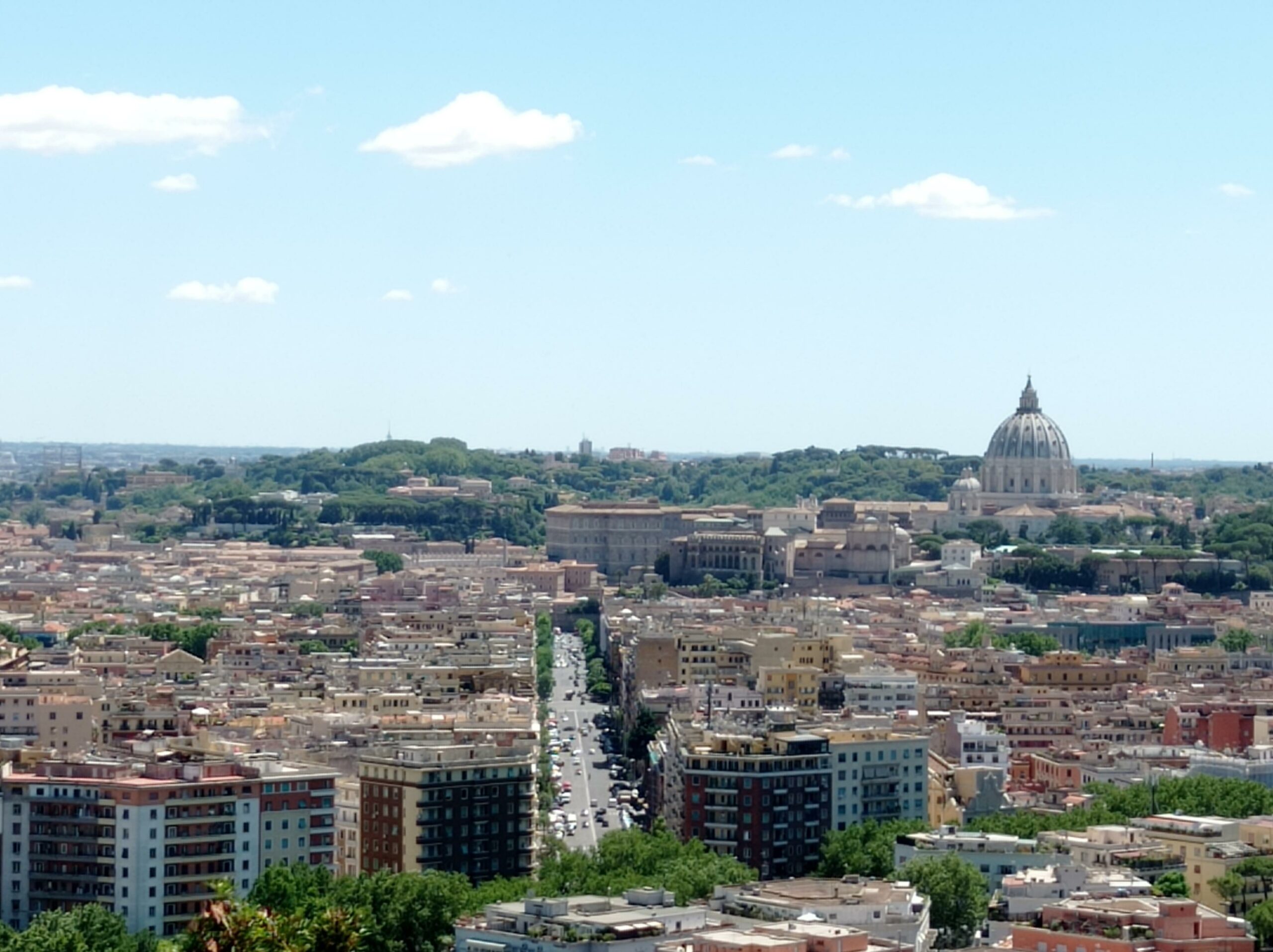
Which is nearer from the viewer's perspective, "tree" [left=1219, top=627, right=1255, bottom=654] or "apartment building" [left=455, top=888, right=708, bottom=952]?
"apartment building" [left=455, top=888, right=708, bottom=952]

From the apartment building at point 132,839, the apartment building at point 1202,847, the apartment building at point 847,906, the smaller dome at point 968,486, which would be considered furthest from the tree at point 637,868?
the smaller dome at point 968,486

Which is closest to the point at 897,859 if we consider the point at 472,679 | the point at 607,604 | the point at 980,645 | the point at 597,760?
the point at 597,760

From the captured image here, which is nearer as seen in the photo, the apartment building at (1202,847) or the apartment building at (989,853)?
the apartment building at (1202,847)

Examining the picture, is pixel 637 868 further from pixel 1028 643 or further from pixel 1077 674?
pixel 1028 643

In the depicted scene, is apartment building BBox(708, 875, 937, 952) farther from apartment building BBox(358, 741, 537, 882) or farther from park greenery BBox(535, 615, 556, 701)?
park greenery BBox(535, 615, 556, 701)

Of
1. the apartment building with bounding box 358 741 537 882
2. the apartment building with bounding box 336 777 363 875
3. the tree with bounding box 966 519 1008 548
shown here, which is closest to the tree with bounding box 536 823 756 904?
the apartment building with bounding box 358 741 537 882

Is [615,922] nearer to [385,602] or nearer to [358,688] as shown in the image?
[358,688]

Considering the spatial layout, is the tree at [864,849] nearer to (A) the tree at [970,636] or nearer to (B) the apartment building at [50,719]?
(B) the apartment building at [50,719]
